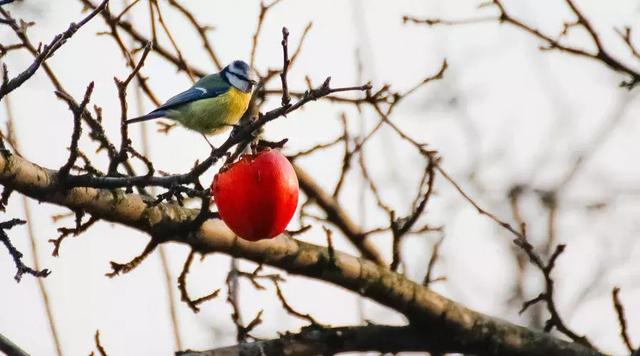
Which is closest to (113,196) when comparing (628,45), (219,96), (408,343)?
(408,343)

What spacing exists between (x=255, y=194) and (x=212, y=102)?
6.92 feet

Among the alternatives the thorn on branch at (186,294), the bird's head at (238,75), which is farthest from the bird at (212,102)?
the thorn on branch at (186,294)

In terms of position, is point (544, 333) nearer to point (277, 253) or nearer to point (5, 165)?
point (277, 253)

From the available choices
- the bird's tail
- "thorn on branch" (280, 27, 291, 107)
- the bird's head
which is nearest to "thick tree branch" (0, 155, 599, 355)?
"thorn on branch" (280, 27, 291, 107)

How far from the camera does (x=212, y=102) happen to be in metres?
4.70

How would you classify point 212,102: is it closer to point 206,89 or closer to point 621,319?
point 206,89

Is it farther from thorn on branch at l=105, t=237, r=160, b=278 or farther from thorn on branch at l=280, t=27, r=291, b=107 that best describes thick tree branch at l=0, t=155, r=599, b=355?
thorn on branch at l=280, t=27, r=291, b=107

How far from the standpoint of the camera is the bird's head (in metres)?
4.80

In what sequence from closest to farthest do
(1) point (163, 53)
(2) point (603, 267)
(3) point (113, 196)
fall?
1. (3) point (113, 196)
2. (1) point (163, 53)
3. (2) point (603, 267)

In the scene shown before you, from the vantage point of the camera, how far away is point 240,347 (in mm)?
2953

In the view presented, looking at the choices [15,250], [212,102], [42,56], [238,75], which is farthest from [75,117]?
[238,75]

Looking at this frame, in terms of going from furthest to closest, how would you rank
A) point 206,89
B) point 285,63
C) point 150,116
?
point 206,89 → point 150,116 → point 285,63

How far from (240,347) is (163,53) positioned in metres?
1.49

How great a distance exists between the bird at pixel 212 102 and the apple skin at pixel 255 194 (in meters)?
1.61
